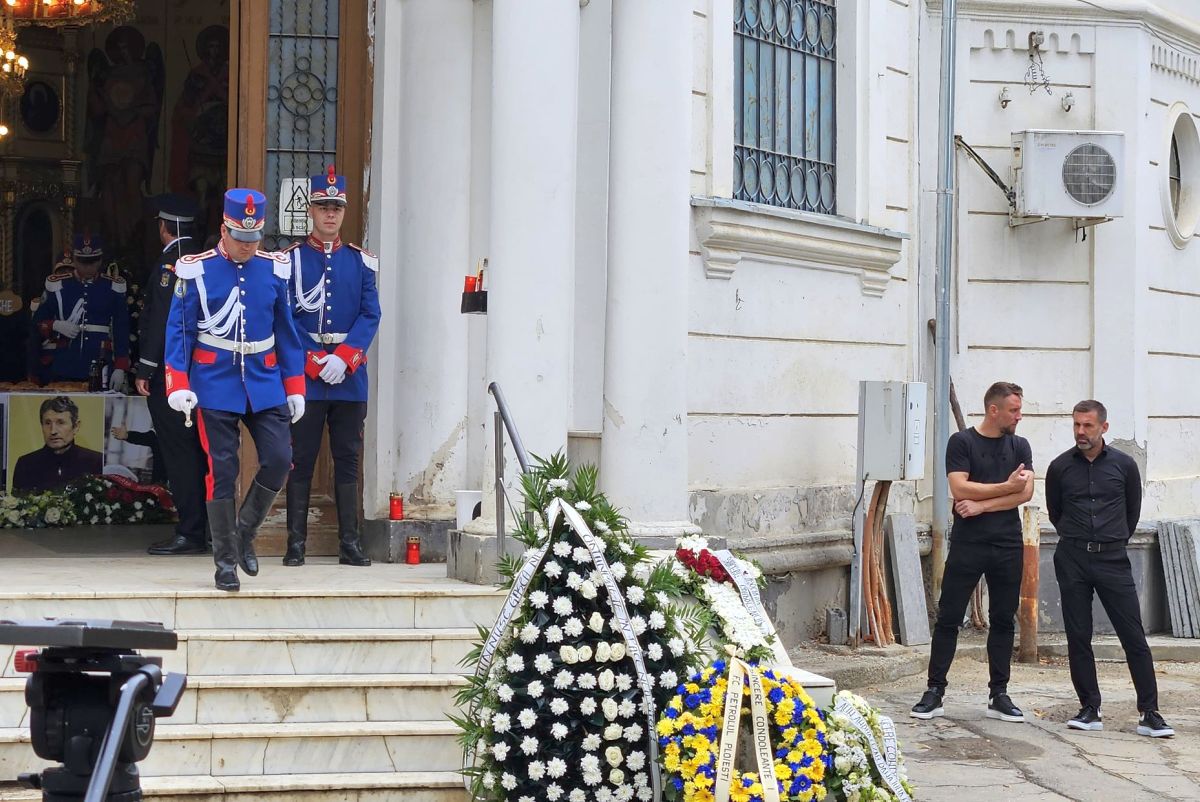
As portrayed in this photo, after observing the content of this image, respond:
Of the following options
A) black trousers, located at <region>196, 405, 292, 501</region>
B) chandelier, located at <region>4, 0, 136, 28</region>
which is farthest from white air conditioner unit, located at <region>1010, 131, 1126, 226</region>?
chandelier, located at <region>4, 0, 136, 28</region>

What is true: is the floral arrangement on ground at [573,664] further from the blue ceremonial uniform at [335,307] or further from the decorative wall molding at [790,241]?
the decorative wall molding at [790,241]

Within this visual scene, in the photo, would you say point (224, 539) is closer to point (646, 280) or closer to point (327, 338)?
point (327, 338)

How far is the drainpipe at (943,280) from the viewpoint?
40.0 ft

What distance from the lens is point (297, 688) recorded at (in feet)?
24.0

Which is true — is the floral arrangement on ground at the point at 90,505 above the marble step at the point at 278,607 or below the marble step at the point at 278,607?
above

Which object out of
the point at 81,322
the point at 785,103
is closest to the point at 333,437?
the point at 785,103

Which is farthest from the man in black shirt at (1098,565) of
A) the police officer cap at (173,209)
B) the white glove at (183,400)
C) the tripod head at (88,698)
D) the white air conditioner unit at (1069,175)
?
the tripod head at (88,698)

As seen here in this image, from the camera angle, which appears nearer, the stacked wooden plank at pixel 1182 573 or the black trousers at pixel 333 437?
the black trousers at pixel 333 437

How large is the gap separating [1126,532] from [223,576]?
4874 mm

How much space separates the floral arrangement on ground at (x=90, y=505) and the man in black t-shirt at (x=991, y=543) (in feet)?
18.0

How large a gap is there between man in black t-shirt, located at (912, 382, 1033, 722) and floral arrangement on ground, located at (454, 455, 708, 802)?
3.05 metres

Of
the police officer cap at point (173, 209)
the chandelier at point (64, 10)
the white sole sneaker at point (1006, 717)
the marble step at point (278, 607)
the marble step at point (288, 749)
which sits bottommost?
the white sole sneaker at point (1006, 717)

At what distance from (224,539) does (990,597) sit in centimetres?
423

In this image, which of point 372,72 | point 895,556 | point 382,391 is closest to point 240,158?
point 372,72
